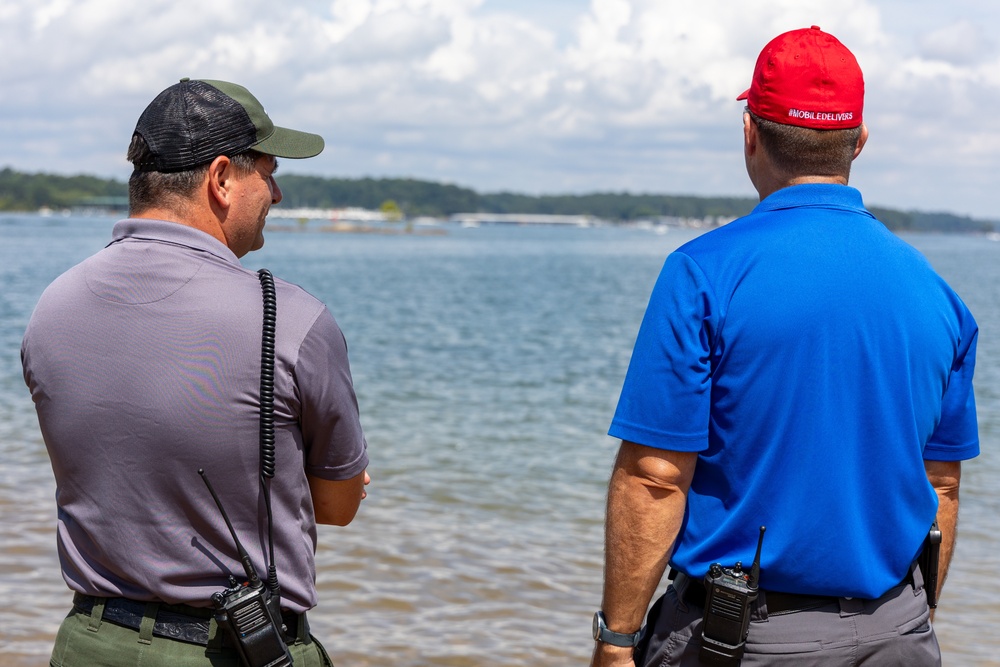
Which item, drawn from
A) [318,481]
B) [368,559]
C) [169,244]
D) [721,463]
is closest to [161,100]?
[169,244]

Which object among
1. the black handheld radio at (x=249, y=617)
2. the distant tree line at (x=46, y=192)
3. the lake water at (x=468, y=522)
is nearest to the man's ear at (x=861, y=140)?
the black handheld radio at (x=249, y=617)

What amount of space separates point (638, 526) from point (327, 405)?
797mm

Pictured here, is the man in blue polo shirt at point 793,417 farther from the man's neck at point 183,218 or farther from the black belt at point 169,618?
the man's neck at point 183,218

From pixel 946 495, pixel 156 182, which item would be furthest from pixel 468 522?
pixel 156 182

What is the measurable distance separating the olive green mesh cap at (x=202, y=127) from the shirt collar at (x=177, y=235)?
5.2 inches

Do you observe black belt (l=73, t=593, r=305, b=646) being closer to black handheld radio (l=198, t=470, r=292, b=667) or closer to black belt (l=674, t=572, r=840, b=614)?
black handheld radio (l=198, t=470, r=292, b=667)

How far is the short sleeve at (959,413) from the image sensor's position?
261cm

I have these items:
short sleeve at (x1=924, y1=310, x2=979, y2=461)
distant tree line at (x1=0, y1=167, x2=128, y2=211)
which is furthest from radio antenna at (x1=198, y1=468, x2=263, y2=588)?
distant tree line at (x1=0, y1=167, x2=128, y2=211)

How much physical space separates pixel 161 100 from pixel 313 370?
76 cm

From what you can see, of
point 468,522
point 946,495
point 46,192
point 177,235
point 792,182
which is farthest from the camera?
point 46,192

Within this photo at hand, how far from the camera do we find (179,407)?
87.1 inches

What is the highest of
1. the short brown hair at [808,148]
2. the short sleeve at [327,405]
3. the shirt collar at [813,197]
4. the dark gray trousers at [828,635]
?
the short brown hair at [808,148]

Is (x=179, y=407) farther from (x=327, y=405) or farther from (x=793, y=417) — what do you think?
(x=793, y=417)

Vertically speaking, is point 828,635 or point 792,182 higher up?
point 792,182
